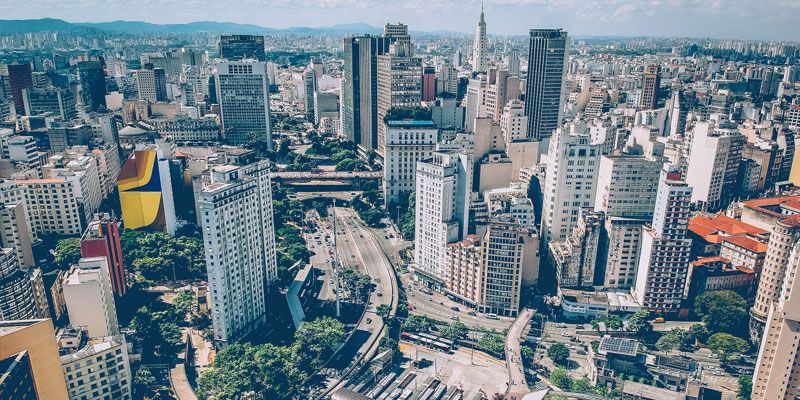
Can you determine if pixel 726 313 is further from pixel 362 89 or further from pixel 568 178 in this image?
pixel 362 89

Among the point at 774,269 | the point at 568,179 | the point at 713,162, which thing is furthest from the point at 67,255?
the point at 713,162

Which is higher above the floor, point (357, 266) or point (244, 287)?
point (244, 287)

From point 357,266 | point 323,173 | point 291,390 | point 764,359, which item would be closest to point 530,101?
point 323,173

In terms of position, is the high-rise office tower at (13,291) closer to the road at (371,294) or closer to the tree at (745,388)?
the road at (371,294)

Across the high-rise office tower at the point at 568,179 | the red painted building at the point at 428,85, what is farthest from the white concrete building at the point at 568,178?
the red painted building at the point at 428,85

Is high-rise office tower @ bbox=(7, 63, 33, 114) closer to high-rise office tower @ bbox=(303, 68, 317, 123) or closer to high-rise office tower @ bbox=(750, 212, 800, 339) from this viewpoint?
high-rise office tower @ bbox=(303, 68, 317, 123)

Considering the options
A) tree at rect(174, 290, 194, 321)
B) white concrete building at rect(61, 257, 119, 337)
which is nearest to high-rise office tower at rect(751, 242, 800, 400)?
tree at rect(174, 290, 194, 321)

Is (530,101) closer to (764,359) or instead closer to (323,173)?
(323,173)
